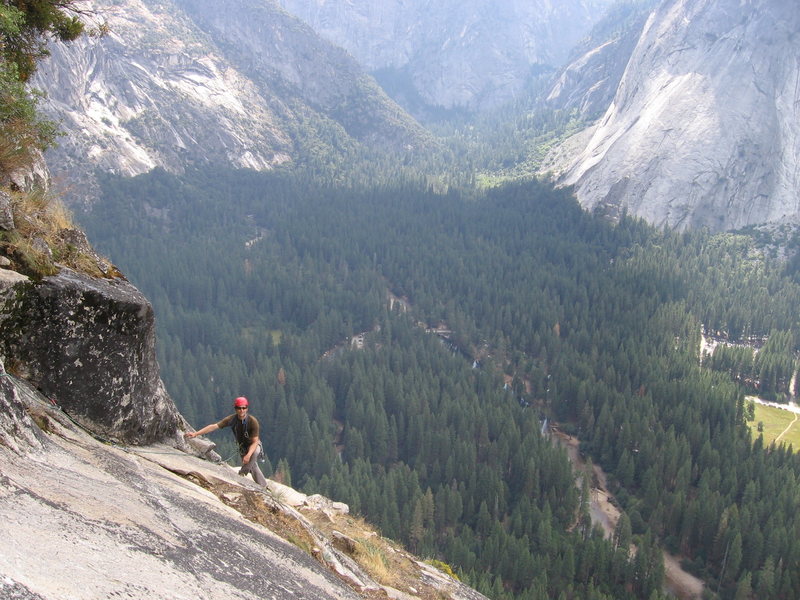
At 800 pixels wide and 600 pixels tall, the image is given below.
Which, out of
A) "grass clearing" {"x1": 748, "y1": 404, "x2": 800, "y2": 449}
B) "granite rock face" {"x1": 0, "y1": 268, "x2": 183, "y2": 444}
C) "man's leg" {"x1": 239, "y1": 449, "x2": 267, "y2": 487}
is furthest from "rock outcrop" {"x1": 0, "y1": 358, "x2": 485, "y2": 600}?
"grass clearing" {"x1": 748, "y1": 404, "x2": 800, "y2": 449}

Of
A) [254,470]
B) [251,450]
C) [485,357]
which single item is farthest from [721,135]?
[251,450]

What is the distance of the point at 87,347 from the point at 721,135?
7499 inches

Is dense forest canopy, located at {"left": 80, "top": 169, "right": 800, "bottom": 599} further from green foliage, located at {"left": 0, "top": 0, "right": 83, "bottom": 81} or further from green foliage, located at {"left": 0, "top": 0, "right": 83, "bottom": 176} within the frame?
green foliage, located at {"left": 0, "top": 0, "right": 83, "bottom": 81}

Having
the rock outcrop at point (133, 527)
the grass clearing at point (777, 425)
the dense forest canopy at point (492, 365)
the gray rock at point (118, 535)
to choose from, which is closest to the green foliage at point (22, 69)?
the rock outcrop at point (133, 527)

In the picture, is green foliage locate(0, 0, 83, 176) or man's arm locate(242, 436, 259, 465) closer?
green foliage locate(0, 0, 83, 176)

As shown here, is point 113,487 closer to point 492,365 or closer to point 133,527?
point 133,527

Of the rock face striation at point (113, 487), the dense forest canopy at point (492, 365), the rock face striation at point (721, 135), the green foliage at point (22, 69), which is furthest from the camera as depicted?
the rock face striation at point (721, 135)

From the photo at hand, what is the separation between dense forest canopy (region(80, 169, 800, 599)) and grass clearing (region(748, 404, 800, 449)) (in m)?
5.17

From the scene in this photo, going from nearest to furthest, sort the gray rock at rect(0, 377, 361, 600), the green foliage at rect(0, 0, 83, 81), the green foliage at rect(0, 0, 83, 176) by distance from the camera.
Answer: the gray rock at rect(0, 377, 361, 600) < the green foliage at rect(0, 0, 83, 176) < the green foliage at rect(0, 0, 83, 81)

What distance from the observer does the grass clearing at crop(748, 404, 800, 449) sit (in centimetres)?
9406

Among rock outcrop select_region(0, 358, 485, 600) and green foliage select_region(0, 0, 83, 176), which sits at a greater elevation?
green foliage select_region(0, 0, 83, 176)

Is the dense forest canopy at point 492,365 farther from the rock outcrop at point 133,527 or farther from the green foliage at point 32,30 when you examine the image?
the green foliage at point 32,30

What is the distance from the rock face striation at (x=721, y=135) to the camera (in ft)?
552

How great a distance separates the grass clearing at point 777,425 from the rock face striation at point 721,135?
262ft
